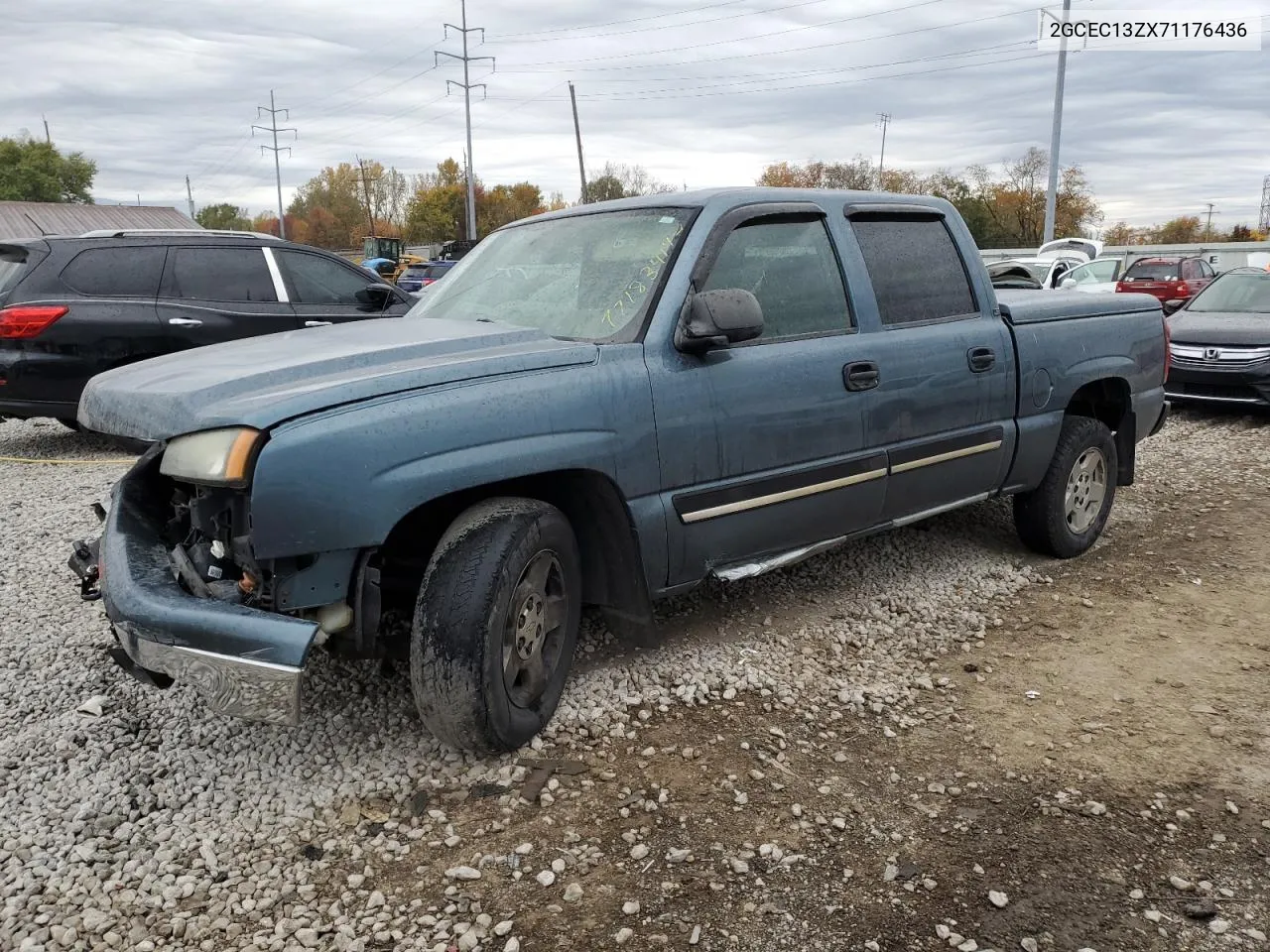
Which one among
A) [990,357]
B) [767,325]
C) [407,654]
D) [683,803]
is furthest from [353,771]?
[990,357]

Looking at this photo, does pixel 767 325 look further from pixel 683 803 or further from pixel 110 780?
pixel 110 780

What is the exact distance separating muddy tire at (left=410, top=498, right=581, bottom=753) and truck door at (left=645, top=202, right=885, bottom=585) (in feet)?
1.80

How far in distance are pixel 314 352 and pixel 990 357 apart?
3.01 meters

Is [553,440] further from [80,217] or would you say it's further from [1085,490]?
[80,217]

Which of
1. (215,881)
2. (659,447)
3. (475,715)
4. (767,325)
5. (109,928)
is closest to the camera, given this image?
(109,928)

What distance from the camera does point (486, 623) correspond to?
281 centimetres

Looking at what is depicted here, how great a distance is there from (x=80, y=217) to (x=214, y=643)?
1705 inches

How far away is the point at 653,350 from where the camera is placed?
131 inches

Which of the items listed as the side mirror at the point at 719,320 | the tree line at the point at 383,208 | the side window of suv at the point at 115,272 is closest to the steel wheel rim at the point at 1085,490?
the side mirror at the point at 719,320

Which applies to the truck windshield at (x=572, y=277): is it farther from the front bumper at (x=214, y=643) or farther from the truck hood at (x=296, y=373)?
the front bumper at (x=214, y=643)

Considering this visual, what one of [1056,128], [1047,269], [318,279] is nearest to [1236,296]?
[1047,269]

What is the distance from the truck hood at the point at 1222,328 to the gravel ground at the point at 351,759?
19.6 feet

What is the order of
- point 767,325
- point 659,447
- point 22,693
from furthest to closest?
point 767,325 → point 22,693 → point 659,447

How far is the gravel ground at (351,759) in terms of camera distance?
245 cm
